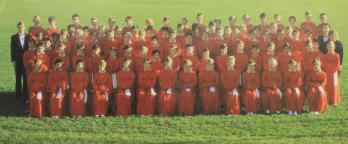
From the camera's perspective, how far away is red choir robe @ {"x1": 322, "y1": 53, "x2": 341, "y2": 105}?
13.4 metres

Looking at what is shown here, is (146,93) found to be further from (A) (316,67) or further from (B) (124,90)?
(A) (316,67)

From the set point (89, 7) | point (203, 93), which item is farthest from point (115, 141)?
point (89, 7)

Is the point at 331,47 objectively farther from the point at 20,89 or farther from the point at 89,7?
the point at 89,7

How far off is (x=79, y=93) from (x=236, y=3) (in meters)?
27.7

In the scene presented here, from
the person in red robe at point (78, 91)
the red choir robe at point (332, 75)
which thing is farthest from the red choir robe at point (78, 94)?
the red choir robe at point (332, 75)

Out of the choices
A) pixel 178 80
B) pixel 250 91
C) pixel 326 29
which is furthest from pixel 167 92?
pixel 326 29

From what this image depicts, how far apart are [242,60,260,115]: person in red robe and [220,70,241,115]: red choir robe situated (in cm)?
18

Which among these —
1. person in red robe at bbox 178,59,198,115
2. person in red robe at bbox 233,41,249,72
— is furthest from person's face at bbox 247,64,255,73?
person in red robe at bbox 178,59,198,115

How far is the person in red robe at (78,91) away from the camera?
494 inches

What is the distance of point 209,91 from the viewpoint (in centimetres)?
1285

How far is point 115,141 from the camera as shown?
427 inches

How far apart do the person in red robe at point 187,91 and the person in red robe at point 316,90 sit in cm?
274

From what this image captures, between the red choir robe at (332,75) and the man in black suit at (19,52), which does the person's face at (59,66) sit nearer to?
the man in black suit at (19,52)

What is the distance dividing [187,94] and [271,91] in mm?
1994
